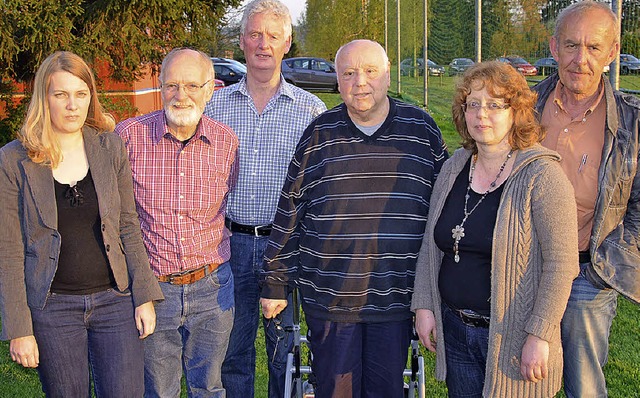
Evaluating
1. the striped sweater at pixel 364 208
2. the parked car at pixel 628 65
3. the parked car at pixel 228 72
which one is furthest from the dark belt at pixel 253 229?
the parked car at pixel 228 72

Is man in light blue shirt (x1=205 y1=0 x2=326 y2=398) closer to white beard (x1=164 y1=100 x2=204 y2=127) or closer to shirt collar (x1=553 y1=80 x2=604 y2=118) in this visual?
white beard (x1=164 y1=100 x2=204 y2=127)

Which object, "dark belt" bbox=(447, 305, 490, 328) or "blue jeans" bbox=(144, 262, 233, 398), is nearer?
"dark belt" bbox=(447, 305, 490, 328)

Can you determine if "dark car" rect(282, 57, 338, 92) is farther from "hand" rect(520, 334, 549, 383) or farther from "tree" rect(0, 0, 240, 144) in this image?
"hand" rect(520, 334, 549, 383)

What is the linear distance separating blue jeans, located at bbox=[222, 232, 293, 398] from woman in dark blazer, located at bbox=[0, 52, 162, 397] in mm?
757

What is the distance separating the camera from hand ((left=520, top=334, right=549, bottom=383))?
271 cm

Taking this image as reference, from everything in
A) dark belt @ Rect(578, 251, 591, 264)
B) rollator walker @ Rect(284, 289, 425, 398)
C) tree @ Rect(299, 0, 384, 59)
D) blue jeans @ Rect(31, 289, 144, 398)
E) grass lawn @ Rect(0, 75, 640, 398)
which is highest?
tree @ Rect(299, 0, 384, 59)

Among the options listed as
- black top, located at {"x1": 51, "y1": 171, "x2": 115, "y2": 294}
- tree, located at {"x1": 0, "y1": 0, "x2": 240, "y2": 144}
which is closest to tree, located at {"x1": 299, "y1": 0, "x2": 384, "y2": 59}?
tree, located at {"x1": 0, "y1": 0, "x2": 240, "y2": 144}

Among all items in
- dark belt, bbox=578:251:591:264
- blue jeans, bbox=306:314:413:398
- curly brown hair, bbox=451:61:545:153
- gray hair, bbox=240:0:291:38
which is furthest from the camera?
gray hair, bbox=240:0:291:38

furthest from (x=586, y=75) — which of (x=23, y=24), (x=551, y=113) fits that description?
(x=23, y=24)

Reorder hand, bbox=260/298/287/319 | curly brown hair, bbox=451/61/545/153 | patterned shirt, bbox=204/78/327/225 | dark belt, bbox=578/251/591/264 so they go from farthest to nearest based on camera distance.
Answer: patterned shirt, bbox=204/78/327/225, hand, bbox=260/298/287/319, dark belt, bbox=578/251/591/264, curly brown hair, bbox=451/61/545/153

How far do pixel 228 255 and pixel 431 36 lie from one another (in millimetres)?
23400

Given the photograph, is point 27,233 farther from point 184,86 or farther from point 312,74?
point 312,74

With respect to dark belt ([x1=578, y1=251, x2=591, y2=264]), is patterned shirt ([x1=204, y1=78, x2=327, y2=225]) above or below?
above

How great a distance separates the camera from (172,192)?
323 cm
